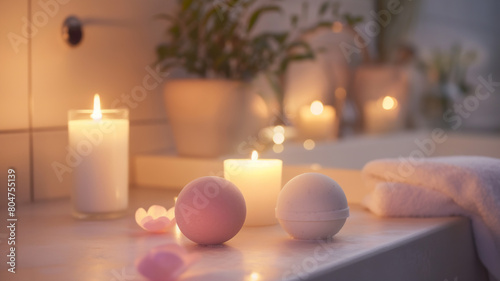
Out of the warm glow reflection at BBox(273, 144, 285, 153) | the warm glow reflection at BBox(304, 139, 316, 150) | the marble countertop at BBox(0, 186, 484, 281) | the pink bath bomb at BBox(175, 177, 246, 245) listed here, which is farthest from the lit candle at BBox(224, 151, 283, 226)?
the warm glow reflection at BBox(304, 139, 316, 150)

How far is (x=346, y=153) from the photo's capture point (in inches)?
66.0

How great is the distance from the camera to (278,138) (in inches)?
62.7

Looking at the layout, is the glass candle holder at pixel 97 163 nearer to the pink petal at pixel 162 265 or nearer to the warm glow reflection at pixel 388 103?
the pink petal at pixel 162 265

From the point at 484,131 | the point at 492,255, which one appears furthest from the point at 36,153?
the point at 484,131

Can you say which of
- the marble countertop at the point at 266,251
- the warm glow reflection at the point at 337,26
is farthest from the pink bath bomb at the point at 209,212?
the warm glow reflection at the point at 337,26

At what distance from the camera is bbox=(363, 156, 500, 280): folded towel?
928mm

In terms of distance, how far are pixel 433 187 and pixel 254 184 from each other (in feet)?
0.86

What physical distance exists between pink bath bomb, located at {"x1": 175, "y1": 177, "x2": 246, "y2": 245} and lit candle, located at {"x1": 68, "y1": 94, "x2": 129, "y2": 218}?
252mm

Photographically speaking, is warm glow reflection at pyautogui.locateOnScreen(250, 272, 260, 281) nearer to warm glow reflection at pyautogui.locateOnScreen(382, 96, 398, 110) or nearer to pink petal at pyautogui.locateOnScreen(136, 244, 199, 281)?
pink petal at pyautogui.locateOnScreen(136, 244, 199, 281)

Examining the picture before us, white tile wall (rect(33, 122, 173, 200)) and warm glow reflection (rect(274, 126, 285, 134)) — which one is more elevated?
warm glow reflection (rect(274, 126, 285, 134))

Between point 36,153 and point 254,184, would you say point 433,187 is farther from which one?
point 36,153

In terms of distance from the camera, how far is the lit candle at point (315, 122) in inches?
66.9

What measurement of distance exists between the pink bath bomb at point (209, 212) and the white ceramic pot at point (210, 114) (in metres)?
0.49

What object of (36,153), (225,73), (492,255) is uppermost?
(225,73)
